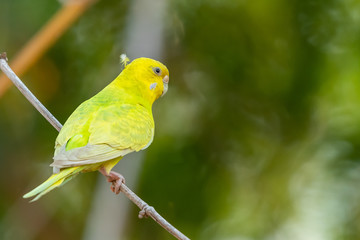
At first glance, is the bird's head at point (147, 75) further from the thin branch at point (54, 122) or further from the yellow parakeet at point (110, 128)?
the thin branch at point (54, 122)

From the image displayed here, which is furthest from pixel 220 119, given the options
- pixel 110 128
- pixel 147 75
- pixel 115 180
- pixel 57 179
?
pixel 57 179

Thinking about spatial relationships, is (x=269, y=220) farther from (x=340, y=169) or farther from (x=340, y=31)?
(x=340, y=31)

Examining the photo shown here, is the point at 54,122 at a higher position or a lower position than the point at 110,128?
lower

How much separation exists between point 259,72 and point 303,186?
108 centimetres

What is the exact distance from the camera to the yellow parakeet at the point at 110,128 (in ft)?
5.44

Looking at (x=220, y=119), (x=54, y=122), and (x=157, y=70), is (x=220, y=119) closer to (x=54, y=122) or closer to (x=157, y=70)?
(x=157, y=70)

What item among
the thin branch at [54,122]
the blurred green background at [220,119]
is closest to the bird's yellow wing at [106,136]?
the thin branch at [54,122]

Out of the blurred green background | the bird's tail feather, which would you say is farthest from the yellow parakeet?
the blurred green background

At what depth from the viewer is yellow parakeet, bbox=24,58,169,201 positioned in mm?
1658

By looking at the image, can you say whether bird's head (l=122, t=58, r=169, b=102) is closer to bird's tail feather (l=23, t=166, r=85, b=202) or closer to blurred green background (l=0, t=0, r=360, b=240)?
bird's tail feather (l=23, t=166, r=85, b=202)

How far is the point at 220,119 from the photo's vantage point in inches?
177

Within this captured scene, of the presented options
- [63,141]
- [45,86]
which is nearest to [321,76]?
[45,86]

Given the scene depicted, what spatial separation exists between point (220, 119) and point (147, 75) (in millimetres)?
1893

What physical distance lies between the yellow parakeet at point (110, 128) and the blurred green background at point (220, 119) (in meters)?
1.33
